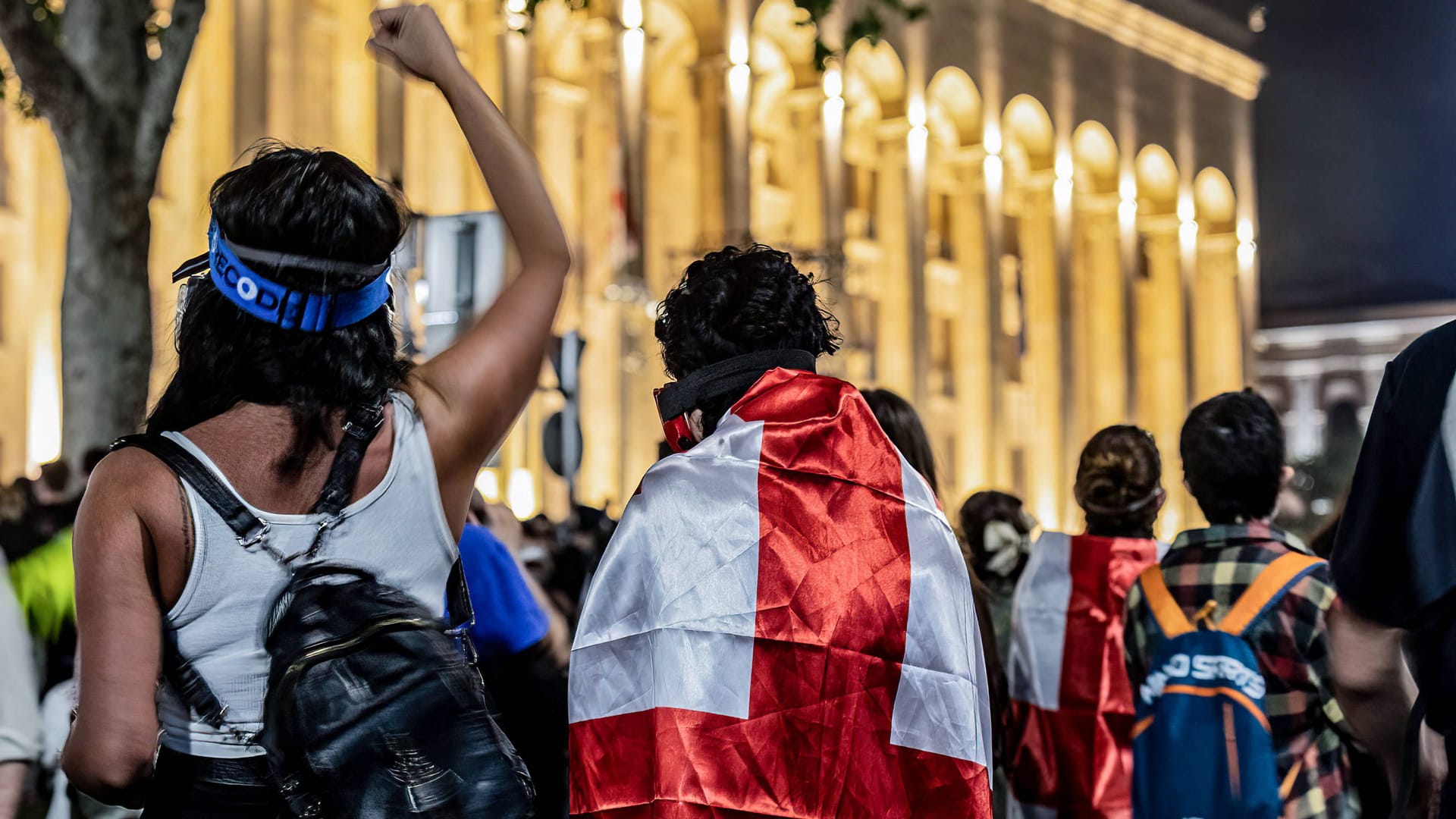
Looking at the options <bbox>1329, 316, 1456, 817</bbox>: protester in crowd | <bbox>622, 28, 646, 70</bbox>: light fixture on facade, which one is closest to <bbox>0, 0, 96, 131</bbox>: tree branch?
<bbox>1329, 316, 1456, 817</bbox>: protester in crowd

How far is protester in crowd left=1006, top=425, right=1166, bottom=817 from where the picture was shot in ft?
17.0

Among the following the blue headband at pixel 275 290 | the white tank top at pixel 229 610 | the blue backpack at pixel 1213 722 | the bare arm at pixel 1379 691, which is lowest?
the blue backpack at pixel 1213 722

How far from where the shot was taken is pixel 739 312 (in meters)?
3.34

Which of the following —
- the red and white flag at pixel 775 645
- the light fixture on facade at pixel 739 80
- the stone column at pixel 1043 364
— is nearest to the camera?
the red and white flag at pixel 775 645

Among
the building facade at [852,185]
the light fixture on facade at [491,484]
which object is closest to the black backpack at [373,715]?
the building facade at [852,185]

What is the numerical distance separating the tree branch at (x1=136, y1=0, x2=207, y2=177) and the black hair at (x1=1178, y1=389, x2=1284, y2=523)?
6.74m

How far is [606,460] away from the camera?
97.3 ft

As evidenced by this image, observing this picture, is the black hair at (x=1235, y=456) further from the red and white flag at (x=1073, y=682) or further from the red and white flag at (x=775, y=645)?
the red and white flag at (x=775, y=645)

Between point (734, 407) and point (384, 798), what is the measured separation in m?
1.39

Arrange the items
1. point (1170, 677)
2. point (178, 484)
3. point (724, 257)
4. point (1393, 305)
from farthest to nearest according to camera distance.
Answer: point (1393, 305) → point (1170, 677) → point (724, 257) → point (178, 484)

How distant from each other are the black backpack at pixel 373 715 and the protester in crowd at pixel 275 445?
0.06m

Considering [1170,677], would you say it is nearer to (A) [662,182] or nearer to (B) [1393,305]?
(A) [662,182]

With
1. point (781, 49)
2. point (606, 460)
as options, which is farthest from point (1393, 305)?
point (606, 460)

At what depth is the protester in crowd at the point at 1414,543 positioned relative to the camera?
257 centimetres
